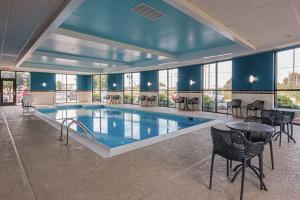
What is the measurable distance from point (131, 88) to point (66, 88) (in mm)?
6515

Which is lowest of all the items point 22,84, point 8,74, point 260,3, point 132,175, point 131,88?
point 132,175

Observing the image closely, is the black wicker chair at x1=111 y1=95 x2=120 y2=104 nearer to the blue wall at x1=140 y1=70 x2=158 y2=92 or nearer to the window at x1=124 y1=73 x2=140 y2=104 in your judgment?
the window at x1=124 y1=73 x2=140 y2=104

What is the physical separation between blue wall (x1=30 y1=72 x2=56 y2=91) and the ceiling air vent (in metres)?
13.8

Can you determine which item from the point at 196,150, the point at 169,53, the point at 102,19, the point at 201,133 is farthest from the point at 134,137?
the point at 169,53

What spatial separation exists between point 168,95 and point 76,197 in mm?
11095

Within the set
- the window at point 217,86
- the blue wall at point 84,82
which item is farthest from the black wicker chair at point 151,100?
the blue wall at point 84,82

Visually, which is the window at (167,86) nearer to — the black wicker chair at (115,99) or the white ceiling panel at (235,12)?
the black wicker chair at (115,99)

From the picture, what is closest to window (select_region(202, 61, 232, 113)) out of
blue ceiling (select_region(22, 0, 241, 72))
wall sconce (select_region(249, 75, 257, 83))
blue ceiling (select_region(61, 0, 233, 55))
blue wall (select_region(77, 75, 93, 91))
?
wall sconce (select_region(249, 75, 257, 83))

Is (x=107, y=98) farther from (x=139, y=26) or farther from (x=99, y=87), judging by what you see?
(x=139, y=26)

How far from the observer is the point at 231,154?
2.15 metres

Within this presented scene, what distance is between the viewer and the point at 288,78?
22.6 ft

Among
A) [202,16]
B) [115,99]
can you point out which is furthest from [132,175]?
[115,99]

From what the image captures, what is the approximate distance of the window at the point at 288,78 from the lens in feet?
21.7

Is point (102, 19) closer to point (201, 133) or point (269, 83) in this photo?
point (201, 133)
